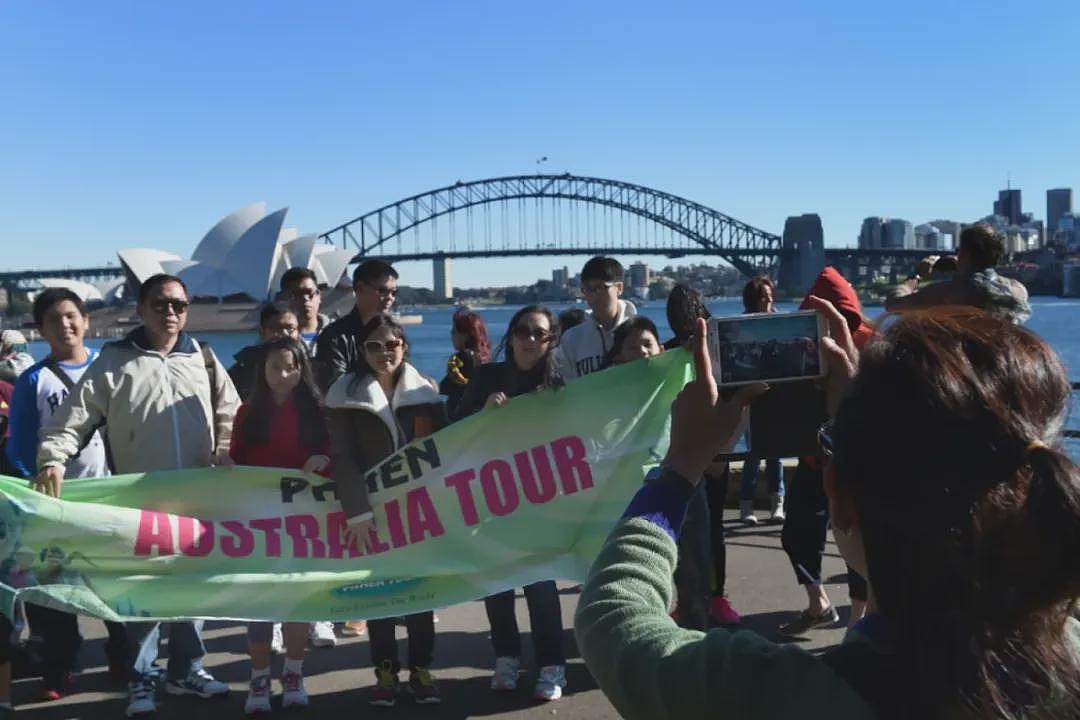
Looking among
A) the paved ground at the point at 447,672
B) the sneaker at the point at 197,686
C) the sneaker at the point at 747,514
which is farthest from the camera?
the sneaker at the point at 747,514

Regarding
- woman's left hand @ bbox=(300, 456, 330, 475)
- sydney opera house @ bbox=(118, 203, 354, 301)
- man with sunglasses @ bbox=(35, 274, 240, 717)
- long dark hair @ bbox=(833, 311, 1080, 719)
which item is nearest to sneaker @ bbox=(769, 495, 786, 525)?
woman's left hand @ bbox=(300, 456, 330, 475)

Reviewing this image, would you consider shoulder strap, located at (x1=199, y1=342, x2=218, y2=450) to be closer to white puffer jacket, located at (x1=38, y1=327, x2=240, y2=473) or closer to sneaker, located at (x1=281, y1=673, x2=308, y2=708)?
white puffer jacket, located at (x1=38, y1=327, x2=240, y2=473)

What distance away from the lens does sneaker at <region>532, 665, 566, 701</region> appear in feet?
13.0

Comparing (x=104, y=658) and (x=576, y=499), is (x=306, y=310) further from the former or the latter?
(x=576, y=499)

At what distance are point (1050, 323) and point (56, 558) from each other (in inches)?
2280

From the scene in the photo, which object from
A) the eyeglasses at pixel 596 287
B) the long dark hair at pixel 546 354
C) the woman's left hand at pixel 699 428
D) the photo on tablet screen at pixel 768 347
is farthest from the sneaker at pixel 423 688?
the woman's left hand at pixel 699 428

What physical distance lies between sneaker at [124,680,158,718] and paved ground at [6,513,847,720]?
70 mm

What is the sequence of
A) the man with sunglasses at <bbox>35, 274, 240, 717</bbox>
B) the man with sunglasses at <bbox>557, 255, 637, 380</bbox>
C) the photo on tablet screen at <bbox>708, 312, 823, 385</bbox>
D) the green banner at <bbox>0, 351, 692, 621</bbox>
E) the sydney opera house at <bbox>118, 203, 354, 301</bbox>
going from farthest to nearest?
the sydney opera house at <bbox>118, 203, 354, 301</bbox> < the man with sunglasses at <bbox>557, 255, 637, 380</bbox> < the man with sunglasses at <bbox>35, 274, 240, 717</bbox> < the green banner at <bbox>0, 351, 692, 621</bbox> < the photo on tablet screen at <bbox>708, 312, 823, 385</bbox>

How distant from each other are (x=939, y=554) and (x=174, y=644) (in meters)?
3.80

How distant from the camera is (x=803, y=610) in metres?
4.93

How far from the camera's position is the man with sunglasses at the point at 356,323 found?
461 centimetres

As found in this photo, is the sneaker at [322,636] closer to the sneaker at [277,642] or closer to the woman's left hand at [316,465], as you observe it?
the sneaker at [277,642]

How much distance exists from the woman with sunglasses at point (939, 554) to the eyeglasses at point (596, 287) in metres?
3.93

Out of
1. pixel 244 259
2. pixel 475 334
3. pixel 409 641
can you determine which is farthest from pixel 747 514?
pixel 244 259
